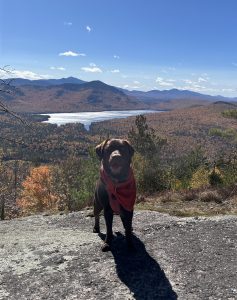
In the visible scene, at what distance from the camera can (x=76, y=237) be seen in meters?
9.25

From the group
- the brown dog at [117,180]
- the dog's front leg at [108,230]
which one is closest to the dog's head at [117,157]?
the brown dog at [117,180]

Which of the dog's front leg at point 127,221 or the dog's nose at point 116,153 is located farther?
the dog's front leg at point 127,221

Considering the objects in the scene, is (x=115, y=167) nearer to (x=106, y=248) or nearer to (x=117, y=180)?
(x=117, y=180)

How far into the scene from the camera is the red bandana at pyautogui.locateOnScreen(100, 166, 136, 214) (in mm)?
7996

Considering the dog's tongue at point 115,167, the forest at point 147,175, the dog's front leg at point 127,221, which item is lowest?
the forest at point 147,175

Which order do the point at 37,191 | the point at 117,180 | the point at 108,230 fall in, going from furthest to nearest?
the point at 37,191, the point at 108,230, the point at 117,180

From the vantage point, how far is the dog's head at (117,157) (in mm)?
7671

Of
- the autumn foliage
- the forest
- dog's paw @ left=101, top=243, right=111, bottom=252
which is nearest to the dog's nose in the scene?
the forest

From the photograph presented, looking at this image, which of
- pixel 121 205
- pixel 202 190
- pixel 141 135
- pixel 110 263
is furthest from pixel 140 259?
pixel 141 135

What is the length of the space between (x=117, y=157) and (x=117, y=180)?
0.53m

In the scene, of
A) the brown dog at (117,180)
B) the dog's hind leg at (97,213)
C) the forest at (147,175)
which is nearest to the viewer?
the brown dog at (117,180)

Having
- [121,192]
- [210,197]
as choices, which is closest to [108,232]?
[121,192]

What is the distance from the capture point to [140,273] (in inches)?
285

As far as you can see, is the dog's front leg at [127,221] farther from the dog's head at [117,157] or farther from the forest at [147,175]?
the forest at [147,175]
